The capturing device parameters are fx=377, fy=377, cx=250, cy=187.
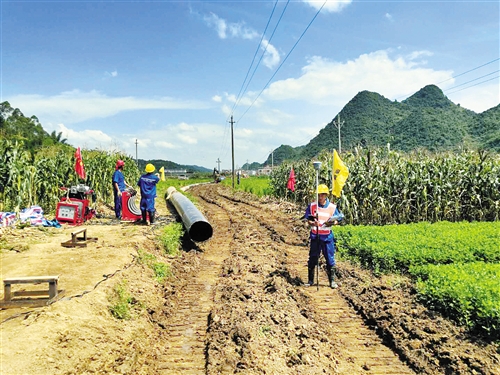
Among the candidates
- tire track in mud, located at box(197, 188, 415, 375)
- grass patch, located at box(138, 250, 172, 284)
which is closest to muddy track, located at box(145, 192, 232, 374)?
grass patch, located at box(138, 250, 172, 284)

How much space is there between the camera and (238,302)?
6.55m

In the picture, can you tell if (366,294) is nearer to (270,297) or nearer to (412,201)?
(270,297)

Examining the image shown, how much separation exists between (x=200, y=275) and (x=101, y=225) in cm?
584

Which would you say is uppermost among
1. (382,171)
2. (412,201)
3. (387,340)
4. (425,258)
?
(382,171)

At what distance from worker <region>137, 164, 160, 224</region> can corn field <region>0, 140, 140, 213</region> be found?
3.60 m

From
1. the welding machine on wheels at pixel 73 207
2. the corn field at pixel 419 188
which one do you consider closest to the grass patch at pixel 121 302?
the welding machine on wheels at pixel 73 207

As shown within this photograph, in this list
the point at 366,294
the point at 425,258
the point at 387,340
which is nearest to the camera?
the point at 387,340

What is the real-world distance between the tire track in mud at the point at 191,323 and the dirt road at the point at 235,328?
0.8 inches

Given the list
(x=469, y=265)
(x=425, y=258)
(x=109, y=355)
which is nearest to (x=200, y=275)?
(x=109, y=355)

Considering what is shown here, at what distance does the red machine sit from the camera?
44.9 feet

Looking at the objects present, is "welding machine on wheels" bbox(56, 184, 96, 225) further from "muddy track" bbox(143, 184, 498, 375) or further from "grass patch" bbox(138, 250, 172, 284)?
"muddy track" bbox(143, 184, 498, 375)

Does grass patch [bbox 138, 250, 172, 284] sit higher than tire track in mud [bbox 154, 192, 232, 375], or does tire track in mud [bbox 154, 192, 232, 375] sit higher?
grass patch [bbox 138, 250, 172, 284]

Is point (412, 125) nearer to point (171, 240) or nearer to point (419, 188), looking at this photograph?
point (419, 188)

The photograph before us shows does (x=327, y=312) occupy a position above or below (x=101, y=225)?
below
